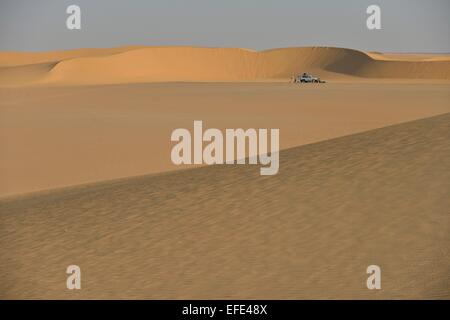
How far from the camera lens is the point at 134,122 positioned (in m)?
28.2

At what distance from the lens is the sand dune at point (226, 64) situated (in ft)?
370

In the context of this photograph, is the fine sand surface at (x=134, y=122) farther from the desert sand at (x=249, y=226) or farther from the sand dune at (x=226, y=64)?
the sand dune at (x=226, y=64)

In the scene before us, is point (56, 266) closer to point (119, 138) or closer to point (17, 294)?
point (17, 294)

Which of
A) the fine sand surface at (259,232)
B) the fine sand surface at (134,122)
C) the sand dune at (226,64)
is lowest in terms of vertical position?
the fine sand surface at (259,232)

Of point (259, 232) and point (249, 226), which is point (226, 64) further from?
point (259, 232)

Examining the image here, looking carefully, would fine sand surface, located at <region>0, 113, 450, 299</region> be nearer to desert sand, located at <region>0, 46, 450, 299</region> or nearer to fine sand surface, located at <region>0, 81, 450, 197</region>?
desert sand, located at <region>0, 46, 450, 299</region>

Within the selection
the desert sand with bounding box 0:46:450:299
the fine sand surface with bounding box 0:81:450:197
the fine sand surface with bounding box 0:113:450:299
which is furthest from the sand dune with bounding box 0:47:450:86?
the fine sand surface with bounding box 0:113:450:299

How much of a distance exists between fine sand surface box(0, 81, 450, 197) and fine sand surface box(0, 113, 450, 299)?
18.2 feet

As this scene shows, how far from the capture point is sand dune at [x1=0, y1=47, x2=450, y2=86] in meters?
113

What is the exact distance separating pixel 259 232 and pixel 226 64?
138921mm

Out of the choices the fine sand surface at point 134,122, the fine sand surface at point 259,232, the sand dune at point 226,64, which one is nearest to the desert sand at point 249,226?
the fine sand surface at point 259,232

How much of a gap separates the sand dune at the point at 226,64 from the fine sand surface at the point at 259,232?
9418cm

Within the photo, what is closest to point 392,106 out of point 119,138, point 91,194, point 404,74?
point 119,138
